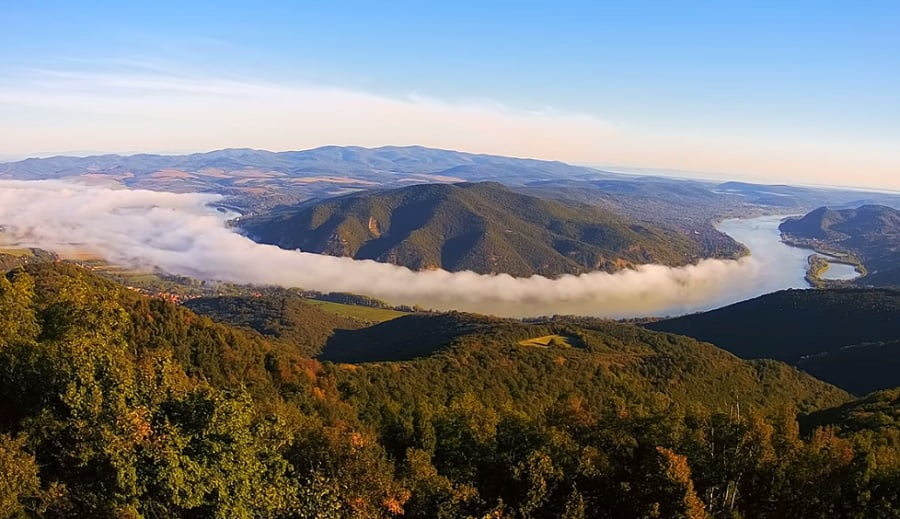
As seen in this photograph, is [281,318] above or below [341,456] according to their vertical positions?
below

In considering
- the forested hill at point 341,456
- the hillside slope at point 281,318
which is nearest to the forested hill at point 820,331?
the forested hill at point 341,456

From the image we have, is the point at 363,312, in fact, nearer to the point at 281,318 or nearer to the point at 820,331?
the point at 281,318

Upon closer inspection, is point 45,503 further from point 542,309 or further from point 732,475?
point 542,309

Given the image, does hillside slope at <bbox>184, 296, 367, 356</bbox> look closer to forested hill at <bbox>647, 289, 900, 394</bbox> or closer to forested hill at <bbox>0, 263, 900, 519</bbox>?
forested hill at <bbox>647, 289, 900, 394</bbox>

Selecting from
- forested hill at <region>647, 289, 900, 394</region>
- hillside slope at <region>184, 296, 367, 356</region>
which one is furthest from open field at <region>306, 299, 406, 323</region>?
forested hill at <region>647, 289, 900, 394</region>

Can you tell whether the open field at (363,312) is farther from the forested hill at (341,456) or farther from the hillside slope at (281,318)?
the forested hill at (341,456)

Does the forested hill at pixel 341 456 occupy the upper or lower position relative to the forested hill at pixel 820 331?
upper

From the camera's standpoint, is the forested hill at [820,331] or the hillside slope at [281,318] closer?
the forested hill at [820,331]

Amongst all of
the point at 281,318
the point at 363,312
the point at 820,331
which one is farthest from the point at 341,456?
the point at 363,312

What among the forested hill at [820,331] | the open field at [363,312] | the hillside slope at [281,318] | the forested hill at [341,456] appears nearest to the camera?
the forested hill at [341,456]
